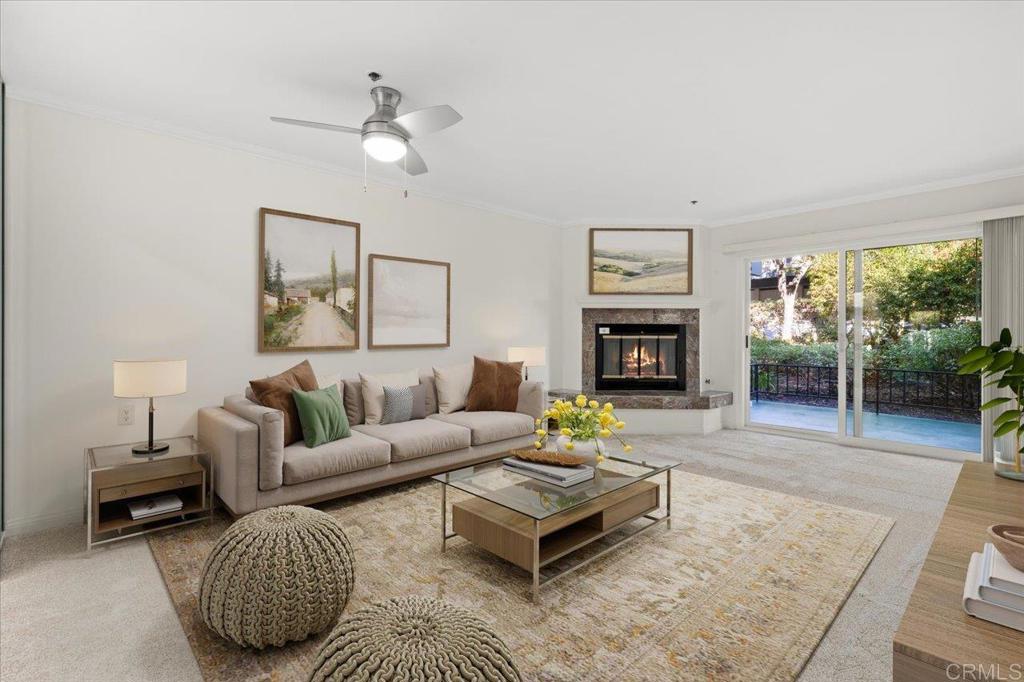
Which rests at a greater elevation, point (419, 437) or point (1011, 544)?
point (1011, 544)

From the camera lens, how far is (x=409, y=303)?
187 inches

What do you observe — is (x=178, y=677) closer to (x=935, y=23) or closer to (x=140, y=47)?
(x=140, y=47)

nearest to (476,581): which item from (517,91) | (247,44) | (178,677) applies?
(178,677)

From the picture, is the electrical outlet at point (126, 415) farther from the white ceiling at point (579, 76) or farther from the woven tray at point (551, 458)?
the woven tray at point (551, 458)

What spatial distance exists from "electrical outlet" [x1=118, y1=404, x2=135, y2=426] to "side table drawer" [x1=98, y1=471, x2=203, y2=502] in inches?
24.9

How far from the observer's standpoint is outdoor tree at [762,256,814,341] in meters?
5.59

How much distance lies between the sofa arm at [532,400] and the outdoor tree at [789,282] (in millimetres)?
3193

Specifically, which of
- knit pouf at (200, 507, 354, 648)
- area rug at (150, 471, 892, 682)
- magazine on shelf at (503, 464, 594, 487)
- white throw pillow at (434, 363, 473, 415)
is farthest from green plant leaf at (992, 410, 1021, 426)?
white throw pillow at (434, 363, 473, 415)

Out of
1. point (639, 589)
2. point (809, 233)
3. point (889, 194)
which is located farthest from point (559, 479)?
point (889, 194)

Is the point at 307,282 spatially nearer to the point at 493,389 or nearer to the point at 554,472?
the point at 493,389

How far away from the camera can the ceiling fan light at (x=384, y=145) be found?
279 centimetres

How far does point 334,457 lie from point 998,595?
10.0 feet
